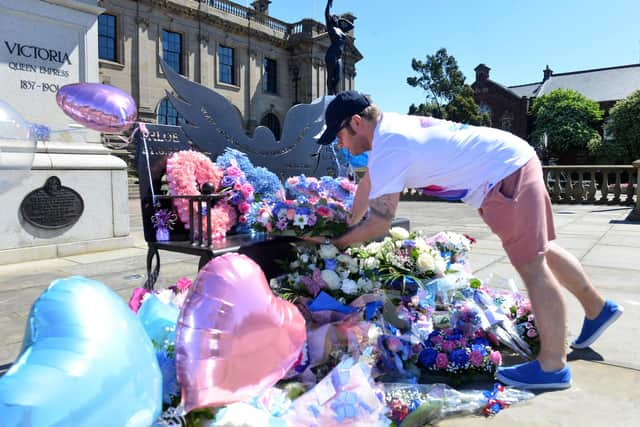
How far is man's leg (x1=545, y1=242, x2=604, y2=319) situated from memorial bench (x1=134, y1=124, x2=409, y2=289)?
1.62 meters

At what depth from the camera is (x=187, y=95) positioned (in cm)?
386

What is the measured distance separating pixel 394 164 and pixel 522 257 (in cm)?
81

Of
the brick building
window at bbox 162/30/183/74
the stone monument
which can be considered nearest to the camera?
the stone monument

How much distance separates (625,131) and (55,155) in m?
41.8

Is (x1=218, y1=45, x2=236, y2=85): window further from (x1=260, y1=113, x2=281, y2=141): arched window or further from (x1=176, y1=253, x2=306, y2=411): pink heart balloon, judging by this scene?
(x1=176, y1=253, x2=306, y2=411): pink heart balloon

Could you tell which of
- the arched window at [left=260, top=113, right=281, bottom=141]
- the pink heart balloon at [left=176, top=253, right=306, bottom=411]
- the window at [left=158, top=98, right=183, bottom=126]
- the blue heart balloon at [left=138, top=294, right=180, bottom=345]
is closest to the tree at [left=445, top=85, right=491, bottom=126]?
the arched window at [left=260, top=113, right=281, bottom=141]

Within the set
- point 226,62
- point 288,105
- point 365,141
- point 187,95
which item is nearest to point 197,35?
point 226,62

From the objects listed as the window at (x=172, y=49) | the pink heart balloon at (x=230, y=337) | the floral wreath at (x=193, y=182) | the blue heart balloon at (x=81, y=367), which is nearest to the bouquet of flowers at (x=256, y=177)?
the floral wreath at (x=193, y=182)

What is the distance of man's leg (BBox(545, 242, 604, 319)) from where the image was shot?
261cm

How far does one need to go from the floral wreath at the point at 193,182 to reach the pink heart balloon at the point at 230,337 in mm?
1284

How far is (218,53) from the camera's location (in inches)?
1138

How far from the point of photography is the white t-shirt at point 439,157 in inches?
89.1

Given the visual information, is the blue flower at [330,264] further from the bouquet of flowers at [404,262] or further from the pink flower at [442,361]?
the pink flower at [442,361]

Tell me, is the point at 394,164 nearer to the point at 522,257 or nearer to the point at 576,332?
the point at 522,257
